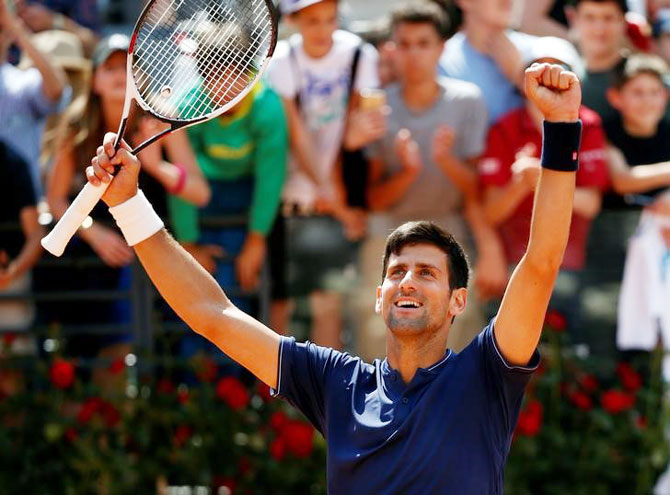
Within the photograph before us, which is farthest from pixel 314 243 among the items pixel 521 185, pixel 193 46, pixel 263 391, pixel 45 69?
pixel 193 46

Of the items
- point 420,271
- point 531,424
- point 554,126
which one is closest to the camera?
point 554,126

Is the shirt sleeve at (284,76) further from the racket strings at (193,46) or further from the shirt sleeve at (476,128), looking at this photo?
the racket strings at (193,46)

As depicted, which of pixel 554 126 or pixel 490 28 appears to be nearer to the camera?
pixel 554 126

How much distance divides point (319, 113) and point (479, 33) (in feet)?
3.50

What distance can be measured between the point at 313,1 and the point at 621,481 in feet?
10.2

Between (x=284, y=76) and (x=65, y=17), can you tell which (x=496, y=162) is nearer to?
(x=284, y=76)

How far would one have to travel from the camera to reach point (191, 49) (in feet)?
A: 15.3

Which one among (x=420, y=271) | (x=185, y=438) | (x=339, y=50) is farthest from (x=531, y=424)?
(x=420, y=271)

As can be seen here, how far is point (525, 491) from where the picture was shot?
705 centimetres

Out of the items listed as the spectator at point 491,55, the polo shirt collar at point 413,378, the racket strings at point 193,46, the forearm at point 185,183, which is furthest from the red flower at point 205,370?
the polo shirt collar at point 413,378

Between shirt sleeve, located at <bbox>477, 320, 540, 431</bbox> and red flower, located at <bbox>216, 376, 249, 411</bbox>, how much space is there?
10.2 ft

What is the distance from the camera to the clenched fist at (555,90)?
12.2 ft

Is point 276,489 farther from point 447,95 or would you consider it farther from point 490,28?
point 490,28

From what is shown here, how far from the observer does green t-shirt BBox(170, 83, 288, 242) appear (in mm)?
7066
